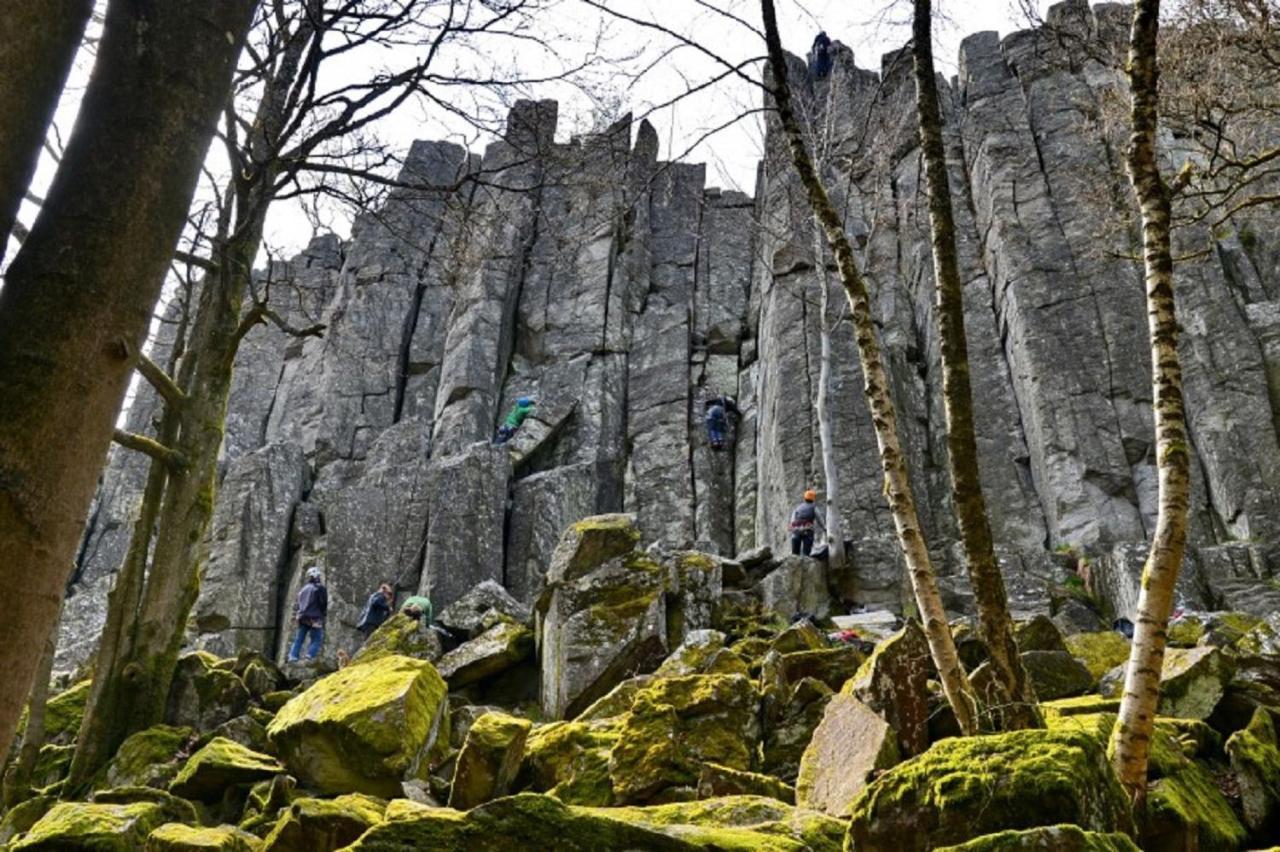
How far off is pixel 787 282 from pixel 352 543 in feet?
48.4

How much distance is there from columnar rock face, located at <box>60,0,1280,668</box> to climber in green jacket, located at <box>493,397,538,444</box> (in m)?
0.66

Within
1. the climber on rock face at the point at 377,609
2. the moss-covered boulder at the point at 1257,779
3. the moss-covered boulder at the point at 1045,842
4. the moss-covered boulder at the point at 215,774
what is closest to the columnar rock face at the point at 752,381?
the climber on rock face at the point at 377,609

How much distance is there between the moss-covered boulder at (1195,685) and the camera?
24.7 feet

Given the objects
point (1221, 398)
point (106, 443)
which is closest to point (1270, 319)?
point (1221, 398)

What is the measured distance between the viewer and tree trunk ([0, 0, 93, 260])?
88.2 inches

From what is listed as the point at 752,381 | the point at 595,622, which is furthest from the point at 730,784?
the point at 752,381

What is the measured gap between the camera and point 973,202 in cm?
3030

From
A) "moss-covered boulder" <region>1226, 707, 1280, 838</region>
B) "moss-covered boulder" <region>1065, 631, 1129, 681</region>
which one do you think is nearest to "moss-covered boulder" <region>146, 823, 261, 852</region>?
→ "moss-covered boulder" <region>1226, 707, 1280, 838</region>

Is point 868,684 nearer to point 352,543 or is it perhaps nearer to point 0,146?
point 0,146

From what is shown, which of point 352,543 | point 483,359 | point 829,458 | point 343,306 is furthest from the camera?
point 343,306

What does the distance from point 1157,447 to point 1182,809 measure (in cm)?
218

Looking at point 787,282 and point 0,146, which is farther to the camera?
point 787,282

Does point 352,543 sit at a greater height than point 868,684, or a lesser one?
greater

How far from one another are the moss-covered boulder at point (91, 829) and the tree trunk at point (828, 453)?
14050 mm
